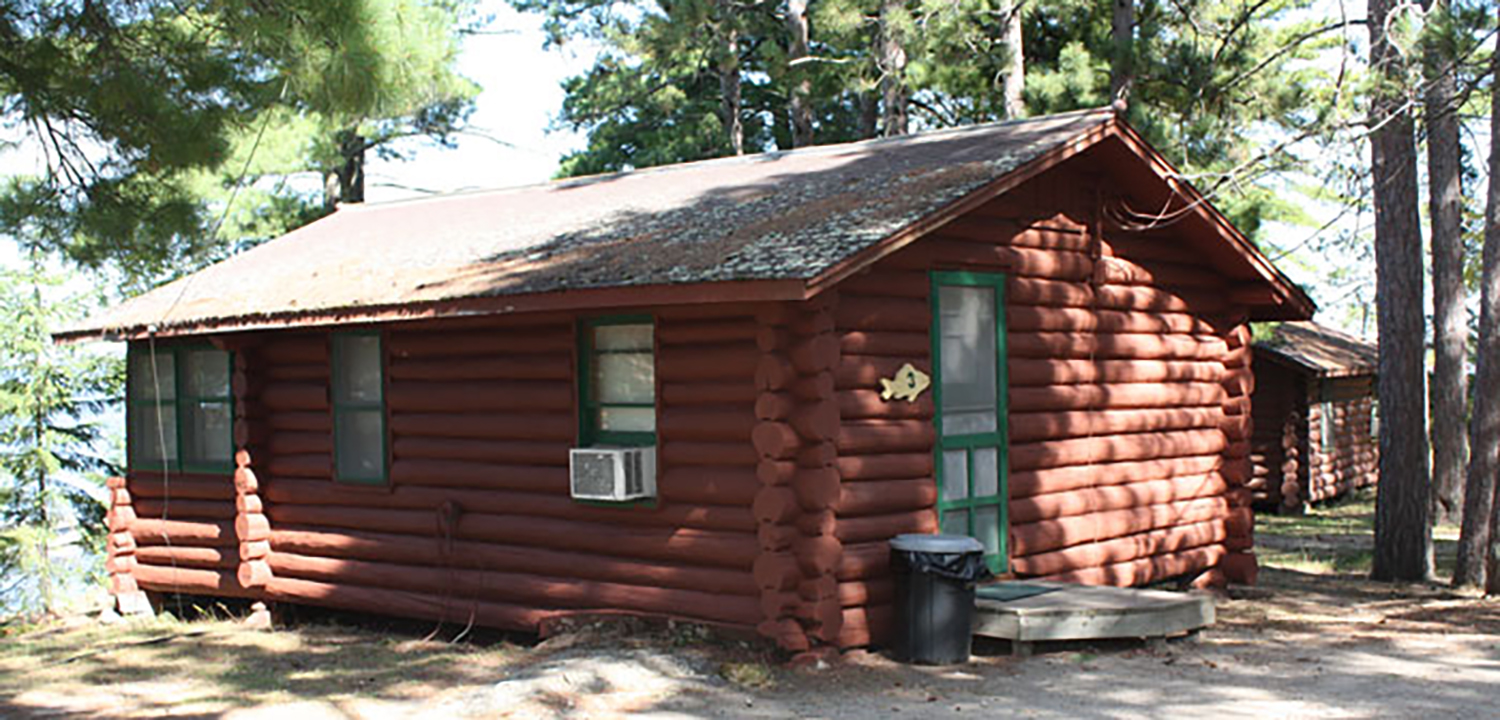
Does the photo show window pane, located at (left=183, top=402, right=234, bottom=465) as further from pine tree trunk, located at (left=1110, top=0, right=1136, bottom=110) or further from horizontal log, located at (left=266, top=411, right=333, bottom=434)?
pine tree trunk, located at (left=1110, top=0, right=1136, bottom=110)

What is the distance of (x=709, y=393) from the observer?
995 cm

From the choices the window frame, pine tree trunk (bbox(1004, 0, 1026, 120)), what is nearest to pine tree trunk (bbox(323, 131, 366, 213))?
pine tree trunk (bbox(1004, 0, 1026, 120))

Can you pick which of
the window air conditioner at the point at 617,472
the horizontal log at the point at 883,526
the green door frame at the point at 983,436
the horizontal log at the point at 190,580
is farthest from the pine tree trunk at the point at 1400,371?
the horizontal log at the point at 190,580

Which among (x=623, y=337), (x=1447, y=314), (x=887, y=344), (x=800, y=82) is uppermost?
(x=800, y=82)

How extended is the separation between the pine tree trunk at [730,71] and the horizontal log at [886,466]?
1755 cm

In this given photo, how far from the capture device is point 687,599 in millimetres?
10070

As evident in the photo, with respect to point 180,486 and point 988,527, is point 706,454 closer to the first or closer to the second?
point 988,527

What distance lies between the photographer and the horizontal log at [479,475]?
36.5 feet

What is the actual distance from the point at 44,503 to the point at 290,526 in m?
12.6

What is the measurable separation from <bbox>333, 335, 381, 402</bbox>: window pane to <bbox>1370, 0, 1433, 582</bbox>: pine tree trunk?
975cm

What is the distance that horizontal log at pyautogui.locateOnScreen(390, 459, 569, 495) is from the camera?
1113 centimetres

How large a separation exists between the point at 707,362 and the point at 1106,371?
408 centimetres

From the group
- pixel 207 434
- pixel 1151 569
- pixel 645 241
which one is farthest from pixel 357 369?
pixel 1151 569

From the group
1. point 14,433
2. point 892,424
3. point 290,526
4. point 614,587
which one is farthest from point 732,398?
point 14,433
